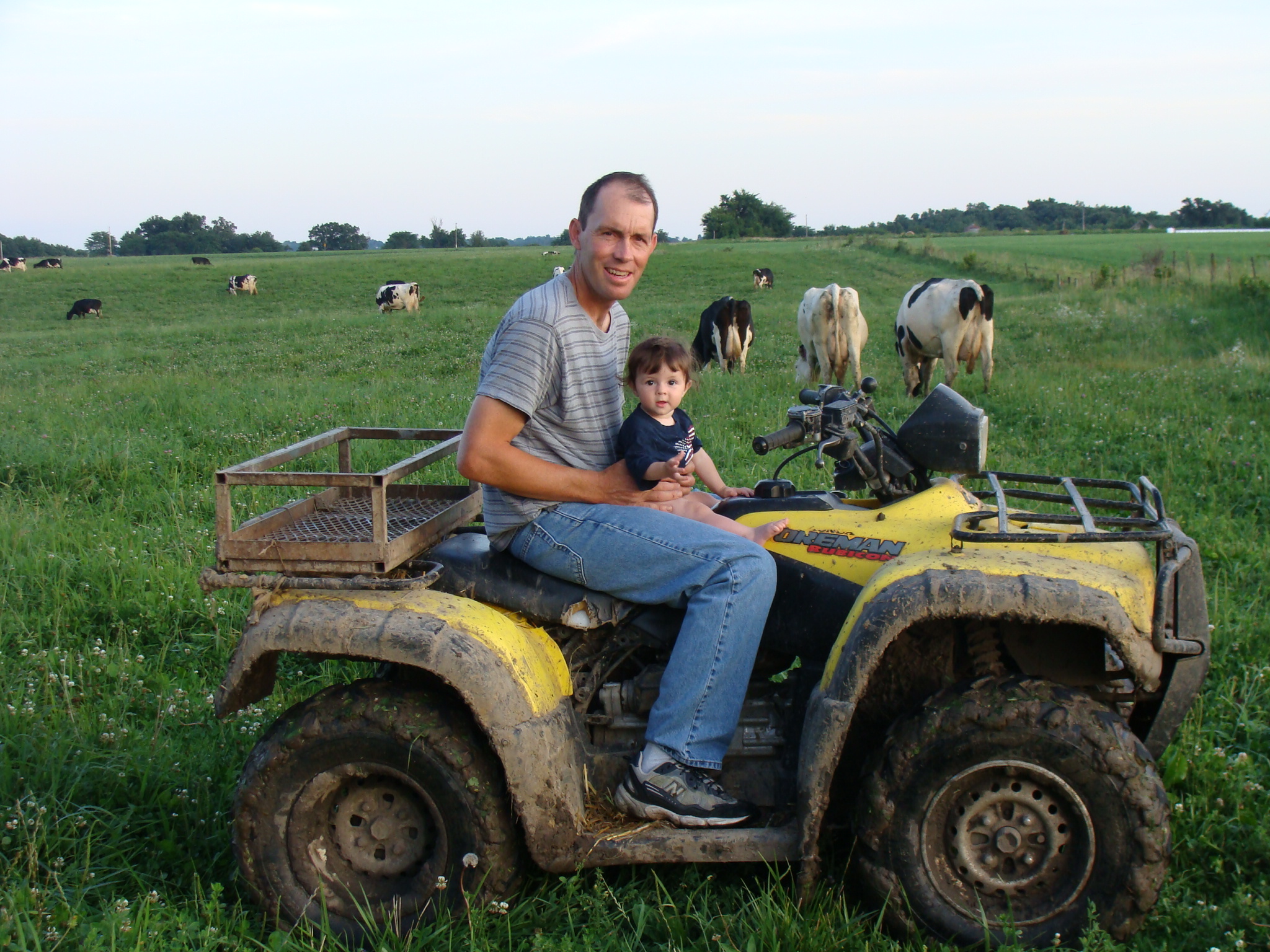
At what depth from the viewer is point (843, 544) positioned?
10.2ft

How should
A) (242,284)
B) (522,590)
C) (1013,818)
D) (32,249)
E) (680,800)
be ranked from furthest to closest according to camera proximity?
(32,249), (242,284), (522,590), (680,800), (1013,818)

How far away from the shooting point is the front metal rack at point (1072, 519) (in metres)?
2.78

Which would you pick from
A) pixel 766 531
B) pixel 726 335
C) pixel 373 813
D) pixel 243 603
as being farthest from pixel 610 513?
pixel 726 335

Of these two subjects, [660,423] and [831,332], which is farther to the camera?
[831,332]

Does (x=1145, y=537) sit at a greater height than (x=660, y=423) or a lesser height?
lesser

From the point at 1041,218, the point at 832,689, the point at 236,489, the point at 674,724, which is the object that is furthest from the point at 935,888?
the point at 1041,218

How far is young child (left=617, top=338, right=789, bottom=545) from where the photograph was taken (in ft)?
10.1

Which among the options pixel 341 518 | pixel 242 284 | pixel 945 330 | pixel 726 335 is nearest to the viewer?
pixel 341 518

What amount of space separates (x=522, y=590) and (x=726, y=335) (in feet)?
48.4

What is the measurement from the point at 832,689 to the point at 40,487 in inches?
262

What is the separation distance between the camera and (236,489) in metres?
7.05

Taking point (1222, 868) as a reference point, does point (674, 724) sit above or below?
above

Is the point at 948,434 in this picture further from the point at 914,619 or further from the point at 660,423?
the point at 660,423

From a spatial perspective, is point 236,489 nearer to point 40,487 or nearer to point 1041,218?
point 40,487
